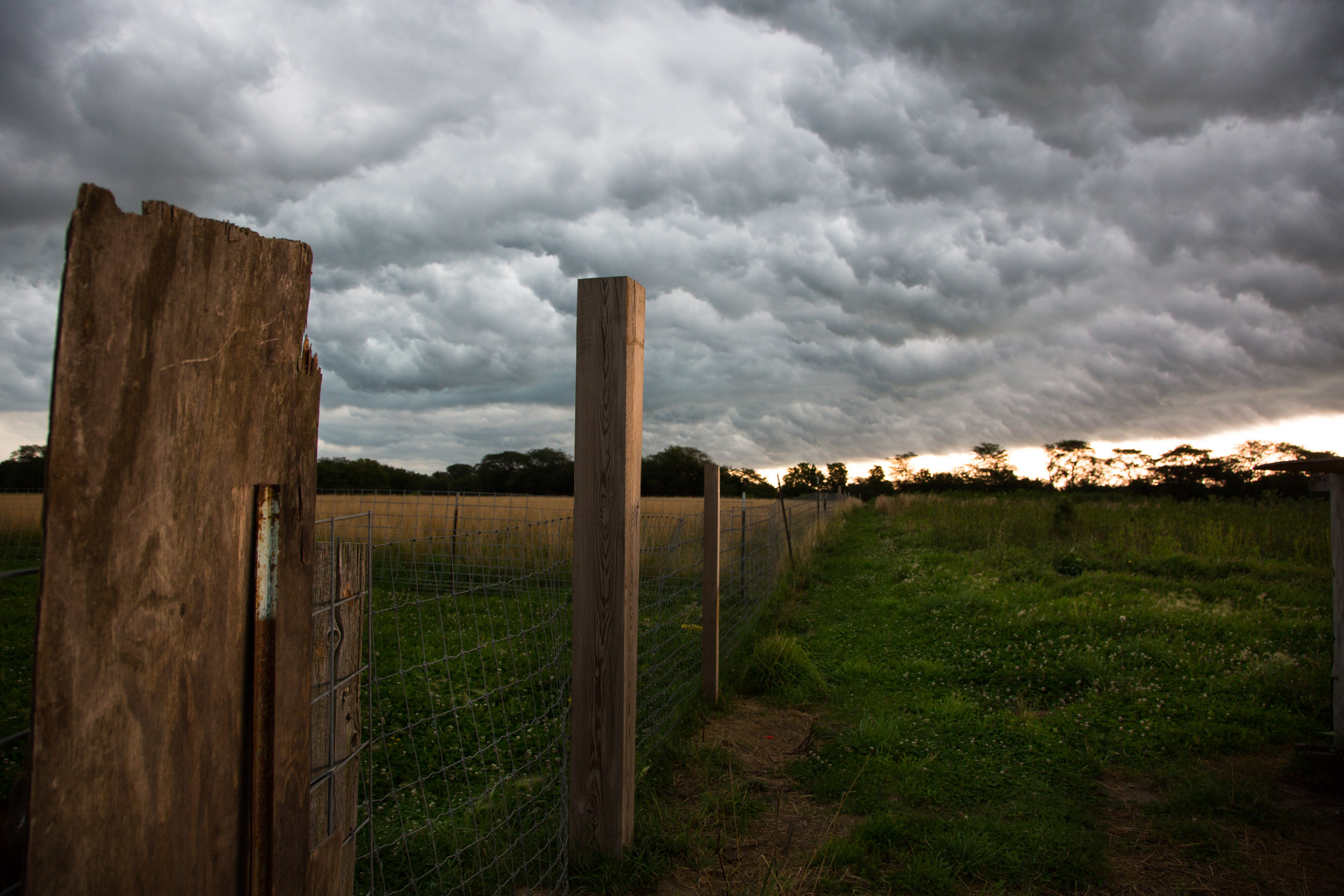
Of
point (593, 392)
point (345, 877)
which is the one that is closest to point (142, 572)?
point (345, 877)

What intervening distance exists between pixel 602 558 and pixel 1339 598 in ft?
14.1

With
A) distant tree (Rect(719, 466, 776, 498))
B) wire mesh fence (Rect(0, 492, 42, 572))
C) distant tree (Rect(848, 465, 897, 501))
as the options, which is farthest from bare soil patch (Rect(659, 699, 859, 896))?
distant tree (Rect(848, 465, 897, 501))

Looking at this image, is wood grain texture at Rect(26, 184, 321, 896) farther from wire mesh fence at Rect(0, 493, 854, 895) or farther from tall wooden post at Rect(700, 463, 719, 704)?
tall wooden post at Rect(700, 463, 719, 704)

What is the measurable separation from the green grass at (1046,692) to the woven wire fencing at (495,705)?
3.25 feet

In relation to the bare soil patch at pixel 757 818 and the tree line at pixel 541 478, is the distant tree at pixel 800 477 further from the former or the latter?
the bare soil patch at pixel 757 818

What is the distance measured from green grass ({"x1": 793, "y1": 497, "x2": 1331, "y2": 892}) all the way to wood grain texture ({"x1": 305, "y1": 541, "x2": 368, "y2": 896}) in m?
2.33

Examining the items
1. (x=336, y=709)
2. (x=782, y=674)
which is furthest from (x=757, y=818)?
(x=336, y=709)

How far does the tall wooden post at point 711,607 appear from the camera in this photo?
5086 millimetres

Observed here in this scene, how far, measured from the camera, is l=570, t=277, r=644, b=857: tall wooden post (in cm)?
282

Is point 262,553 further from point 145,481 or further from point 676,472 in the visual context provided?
point 676,472

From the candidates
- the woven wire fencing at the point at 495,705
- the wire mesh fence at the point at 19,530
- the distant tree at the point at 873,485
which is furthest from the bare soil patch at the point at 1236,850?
the distant tree at the point at 873,485

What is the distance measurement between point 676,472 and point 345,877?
50.0m

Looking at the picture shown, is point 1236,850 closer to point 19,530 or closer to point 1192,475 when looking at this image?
point 19,530

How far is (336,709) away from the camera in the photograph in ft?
4.83
